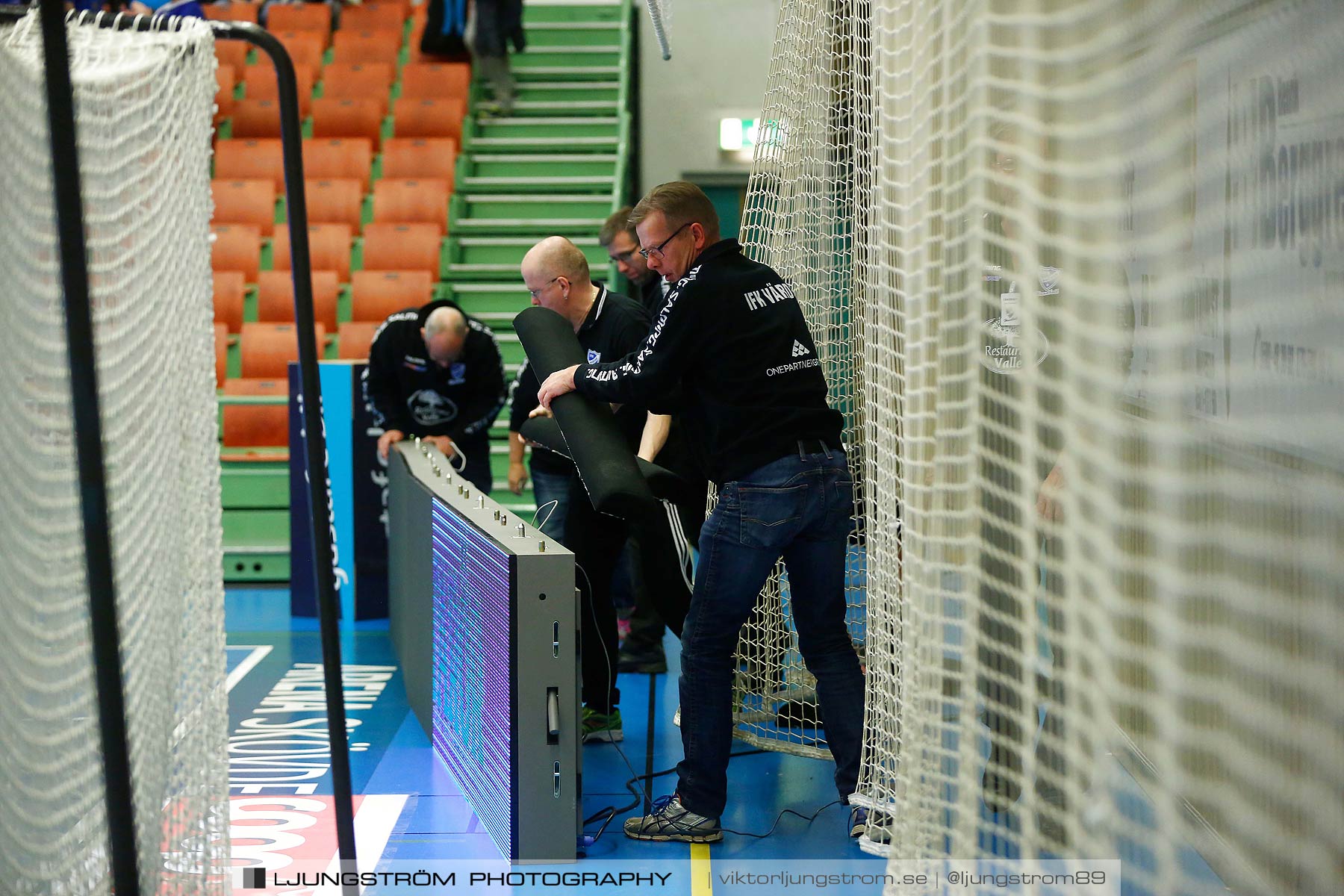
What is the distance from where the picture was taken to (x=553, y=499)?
14.1ft

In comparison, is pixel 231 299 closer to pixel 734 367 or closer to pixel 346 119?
pixel 346 119

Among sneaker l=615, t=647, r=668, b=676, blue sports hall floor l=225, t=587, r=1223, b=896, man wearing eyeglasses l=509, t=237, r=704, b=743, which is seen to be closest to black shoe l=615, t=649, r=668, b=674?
sneaker l=615, t=647, r=668, b=676

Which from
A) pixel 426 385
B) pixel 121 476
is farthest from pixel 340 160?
pixel 121 476

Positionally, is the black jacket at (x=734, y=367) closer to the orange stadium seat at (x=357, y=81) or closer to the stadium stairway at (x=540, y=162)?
the stadium stairway at (x=540, y=162)

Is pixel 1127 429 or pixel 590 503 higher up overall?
pixel 1127 429

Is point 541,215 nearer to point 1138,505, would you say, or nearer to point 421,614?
point 421,614

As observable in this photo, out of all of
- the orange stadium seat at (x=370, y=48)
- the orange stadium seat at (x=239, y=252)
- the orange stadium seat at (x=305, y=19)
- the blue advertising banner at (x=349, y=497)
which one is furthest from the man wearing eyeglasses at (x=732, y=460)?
the orange stadium seat at (x=305, y=19)

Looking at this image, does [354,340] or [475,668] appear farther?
[354,340]

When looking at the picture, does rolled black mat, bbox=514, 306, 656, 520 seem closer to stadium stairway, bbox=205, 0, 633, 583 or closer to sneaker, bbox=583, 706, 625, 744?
sneaker, bbox=583, 706, 625, 744

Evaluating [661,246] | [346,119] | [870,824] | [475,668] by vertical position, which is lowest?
[870,824]

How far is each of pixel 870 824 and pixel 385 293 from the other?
636 centimetres

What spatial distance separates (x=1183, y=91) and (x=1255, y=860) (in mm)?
1387

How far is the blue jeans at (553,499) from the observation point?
14.0 feet

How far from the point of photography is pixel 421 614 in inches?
169
